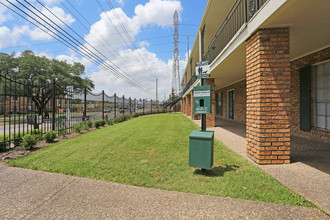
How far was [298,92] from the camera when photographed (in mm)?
6375

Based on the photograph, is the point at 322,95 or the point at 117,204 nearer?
the point at 117,204

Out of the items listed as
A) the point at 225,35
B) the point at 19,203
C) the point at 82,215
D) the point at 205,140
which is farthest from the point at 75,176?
the point at 225,35

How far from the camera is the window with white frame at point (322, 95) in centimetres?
541

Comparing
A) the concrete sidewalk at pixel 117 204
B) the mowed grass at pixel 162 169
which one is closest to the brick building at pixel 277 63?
the mowed grass at pixel 162 169

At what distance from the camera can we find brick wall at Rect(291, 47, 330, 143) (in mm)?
5452

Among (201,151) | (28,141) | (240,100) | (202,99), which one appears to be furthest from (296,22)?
(240,100)

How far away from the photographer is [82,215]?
2160 mm

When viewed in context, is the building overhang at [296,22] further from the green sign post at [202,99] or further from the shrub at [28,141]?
the shrub at [28,141]

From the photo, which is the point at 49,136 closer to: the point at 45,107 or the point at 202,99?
the point at 45,107

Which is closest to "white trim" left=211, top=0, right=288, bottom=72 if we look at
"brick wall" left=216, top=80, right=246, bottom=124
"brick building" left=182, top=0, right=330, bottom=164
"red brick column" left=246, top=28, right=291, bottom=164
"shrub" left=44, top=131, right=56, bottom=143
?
"brick building" left=182, top=0, right=330, bottom=164

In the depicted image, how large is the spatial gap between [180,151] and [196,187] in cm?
200

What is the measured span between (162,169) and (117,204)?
1.36 metres

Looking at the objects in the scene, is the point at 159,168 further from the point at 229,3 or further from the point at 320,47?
the point at 229,3

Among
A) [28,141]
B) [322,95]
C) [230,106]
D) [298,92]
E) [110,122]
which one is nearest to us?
[28,141]
